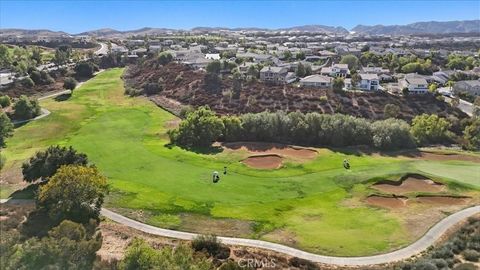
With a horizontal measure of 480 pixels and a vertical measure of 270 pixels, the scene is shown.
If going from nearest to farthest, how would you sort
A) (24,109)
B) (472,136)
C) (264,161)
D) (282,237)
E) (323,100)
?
(282,237), (264,161), (472,136), (24,109), (323,100)

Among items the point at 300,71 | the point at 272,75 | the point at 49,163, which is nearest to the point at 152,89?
the point at 272,75

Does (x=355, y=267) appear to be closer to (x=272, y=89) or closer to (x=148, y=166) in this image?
(x=148, y=166)

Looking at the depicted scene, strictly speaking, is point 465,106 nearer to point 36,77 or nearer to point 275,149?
point 275,149

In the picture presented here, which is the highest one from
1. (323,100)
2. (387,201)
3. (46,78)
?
(46,78)

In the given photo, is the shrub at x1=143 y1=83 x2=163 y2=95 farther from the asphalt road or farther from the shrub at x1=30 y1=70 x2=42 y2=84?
the asphalt road

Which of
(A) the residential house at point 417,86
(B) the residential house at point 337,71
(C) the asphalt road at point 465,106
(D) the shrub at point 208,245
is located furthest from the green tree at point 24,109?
(C) the asphalt road at point 465,106

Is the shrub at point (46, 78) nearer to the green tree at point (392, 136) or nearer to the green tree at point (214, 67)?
the green tree at point (214, 67)

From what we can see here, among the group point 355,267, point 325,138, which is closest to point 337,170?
point 325,138
